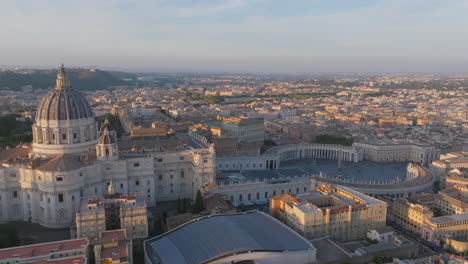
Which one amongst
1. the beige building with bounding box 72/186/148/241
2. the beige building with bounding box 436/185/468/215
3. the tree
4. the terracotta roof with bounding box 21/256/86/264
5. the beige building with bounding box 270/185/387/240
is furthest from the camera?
the beige building with bounding box 436/185/468/215

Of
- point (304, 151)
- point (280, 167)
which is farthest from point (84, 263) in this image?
point (304, 151)

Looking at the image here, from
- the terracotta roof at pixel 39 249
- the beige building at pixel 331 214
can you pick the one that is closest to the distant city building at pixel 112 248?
the terracotta roof at pixel 39 249

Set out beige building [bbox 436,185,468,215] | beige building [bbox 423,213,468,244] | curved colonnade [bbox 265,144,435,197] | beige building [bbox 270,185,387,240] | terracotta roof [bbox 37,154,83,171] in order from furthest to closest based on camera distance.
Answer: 1. curved colonnade [bbox 265,144,435,197]
2. beige building [bbox 436,185,468,215]
3. terracotta roof [bbox 37,154,83,171]
4. beige building [bbox 423,213,468,244]
5. beige building [bbox 270,185,387,240]

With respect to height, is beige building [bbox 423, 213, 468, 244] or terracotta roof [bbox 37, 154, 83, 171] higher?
terracotta roof [bbox 37, 154, 83, 171]

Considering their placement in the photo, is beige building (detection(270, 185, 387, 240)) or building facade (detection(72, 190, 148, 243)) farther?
beige building (detection(270, 185, 387, 240))

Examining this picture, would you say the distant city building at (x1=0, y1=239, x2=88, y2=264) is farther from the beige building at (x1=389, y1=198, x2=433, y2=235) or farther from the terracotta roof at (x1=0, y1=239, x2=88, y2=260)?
the beige building at (x1=389, y1=198, x2=433, y2=235)

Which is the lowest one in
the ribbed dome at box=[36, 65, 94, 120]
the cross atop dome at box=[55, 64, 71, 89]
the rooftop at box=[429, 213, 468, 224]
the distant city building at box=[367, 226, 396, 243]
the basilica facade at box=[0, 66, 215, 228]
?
the distant city building at box=[367, 226, 396, 243]

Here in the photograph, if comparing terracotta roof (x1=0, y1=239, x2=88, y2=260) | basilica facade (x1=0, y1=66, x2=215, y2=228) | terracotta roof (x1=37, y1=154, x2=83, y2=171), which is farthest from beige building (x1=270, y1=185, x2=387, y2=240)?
terracotta roof (x1=37, y1=154, x2=83, y2=171)
